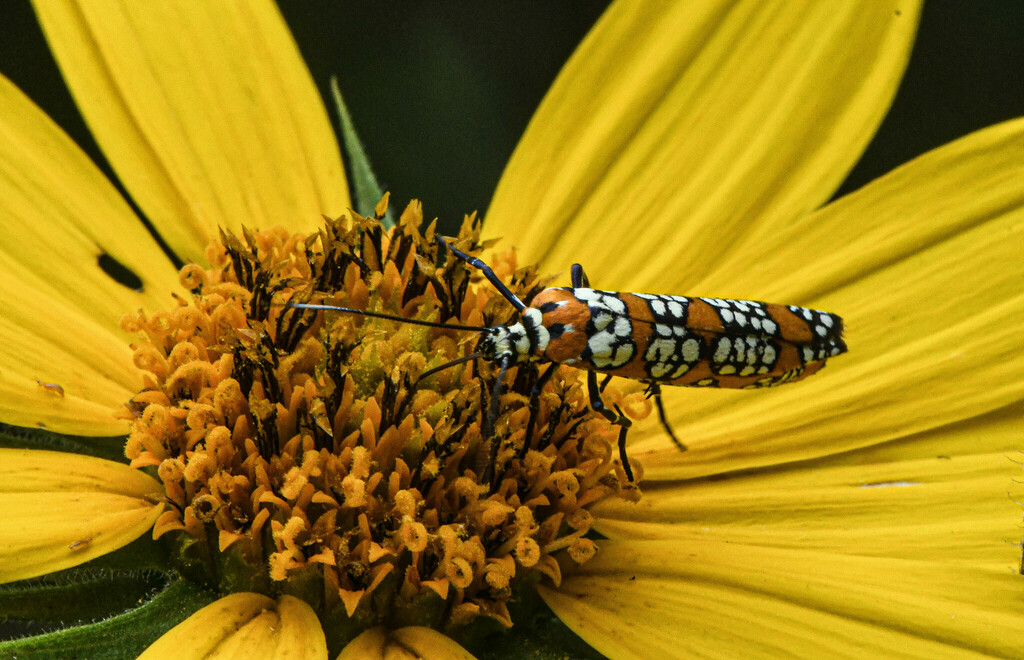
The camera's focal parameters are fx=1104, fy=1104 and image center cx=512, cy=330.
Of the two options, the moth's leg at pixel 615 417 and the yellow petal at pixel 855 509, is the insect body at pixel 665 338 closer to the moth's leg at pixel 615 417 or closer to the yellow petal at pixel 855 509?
the moth's leg at pixel 615 417

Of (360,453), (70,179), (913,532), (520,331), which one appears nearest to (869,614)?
(913,532)

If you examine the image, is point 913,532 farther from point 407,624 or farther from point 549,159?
point 549,159

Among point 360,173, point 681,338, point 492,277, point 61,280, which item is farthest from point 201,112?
point 681,338

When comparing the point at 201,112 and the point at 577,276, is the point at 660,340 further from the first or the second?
the point at 201,112

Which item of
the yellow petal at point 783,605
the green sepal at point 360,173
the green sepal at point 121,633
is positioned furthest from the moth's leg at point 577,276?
the green sepal at point 121,633

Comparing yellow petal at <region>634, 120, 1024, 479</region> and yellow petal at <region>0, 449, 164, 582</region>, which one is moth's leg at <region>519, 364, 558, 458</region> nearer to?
yellow petal at <region>634, 120, 1024, 479</region>

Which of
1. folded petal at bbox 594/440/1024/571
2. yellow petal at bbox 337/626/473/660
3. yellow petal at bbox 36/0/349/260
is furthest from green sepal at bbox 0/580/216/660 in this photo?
yellow petal at bbox 36/0/349/260
